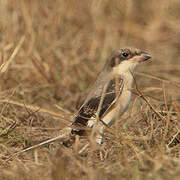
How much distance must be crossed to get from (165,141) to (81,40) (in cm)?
465

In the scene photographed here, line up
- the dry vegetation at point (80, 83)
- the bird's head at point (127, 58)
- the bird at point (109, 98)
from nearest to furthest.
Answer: the dry vegetation at point (80, 83) < the bird at point (109, 98) < the bird's head at point (127, 58)

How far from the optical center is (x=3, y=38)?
729 centimetres

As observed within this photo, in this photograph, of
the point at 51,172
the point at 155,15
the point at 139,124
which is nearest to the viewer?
the point at 51,172

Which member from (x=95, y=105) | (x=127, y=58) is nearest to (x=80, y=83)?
(x=127, y=58)

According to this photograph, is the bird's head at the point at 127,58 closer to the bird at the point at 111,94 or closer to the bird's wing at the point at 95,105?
the bird at the point at 111,94

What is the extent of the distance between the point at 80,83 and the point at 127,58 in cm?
203

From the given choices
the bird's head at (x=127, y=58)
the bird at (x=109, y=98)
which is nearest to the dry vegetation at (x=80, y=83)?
the bird at (x=109, y=98)

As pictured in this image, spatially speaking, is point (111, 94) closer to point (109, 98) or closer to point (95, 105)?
point (109, 98)

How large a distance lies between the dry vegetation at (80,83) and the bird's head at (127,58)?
31cm

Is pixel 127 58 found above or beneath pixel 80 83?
above

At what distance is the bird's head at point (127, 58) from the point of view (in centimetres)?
548

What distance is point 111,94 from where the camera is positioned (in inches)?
206

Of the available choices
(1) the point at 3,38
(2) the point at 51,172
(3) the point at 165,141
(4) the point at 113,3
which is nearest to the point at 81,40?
(4) the point at 113,3

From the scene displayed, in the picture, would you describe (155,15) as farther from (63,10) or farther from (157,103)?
(157,103)
